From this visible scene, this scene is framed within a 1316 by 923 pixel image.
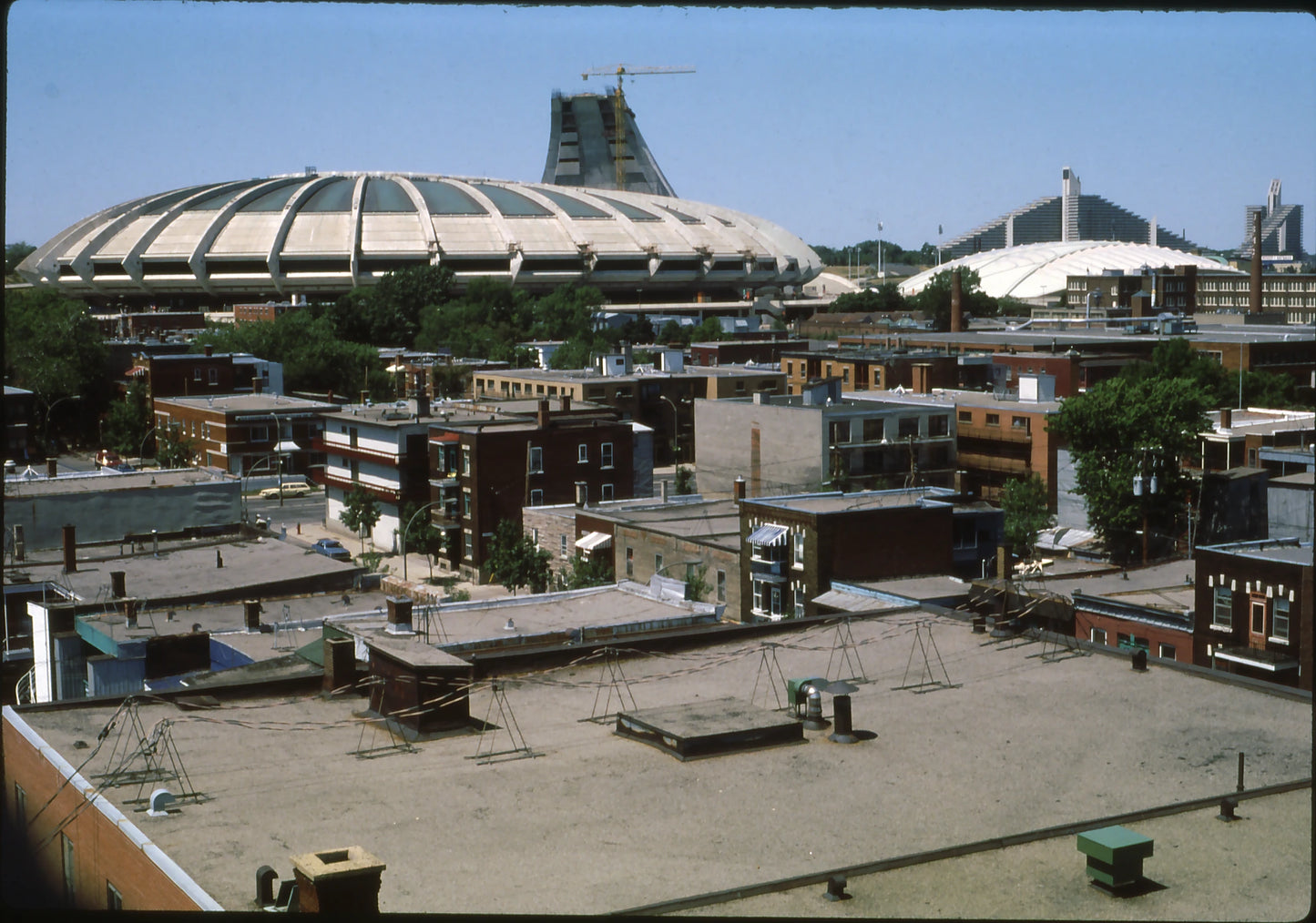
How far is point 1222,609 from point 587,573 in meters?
9.77

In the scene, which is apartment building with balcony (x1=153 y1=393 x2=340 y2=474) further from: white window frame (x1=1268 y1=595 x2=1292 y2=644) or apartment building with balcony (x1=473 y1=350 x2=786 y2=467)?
white window frame (x1=1268 y1=595 x2=1292 y2=644)

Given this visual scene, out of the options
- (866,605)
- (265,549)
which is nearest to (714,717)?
(866,605)

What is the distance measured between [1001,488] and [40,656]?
2007 centimetres

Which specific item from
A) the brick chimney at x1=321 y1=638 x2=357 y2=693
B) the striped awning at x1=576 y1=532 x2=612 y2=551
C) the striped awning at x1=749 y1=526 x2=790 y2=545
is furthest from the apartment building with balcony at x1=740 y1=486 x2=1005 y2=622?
the brick chimney at x1=321 y1=638 x2=357 y2=693

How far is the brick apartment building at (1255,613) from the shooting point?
15055 millimetres

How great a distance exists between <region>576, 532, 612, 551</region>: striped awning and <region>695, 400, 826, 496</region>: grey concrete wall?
19.4 feet

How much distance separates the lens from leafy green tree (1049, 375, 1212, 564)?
26281 millimetres

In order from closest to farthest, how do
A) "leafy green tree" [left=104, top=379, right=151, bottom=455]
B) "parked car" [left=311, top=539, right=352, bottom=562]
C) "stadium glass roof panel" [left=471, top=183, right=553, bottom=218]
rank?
"parked car" [left=311, top=539, right=352, bottom=562], "leafy green tree" [left=104, top=379, right=151, bottom=455], "stadium glass roof panel" [left=471, top=183, right=553, bottom=218]

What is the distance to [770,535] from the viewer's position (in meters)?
19.3

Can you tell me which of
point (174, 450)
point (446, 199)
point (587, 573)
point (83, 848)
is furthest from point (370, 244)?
point (83, 848)

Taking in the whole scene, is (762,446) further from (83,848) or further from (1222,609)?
(83,848)

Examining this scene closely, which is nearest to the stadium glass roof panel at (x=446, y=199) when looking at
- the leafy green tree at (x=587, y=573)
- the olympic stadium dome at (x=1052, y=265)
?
the olympic stadium dome at (x=1052, y=265)

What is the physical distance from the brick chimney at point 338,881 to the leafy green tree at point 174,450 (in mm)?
31283

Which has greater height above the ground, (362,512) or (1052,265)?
(1052,265)
